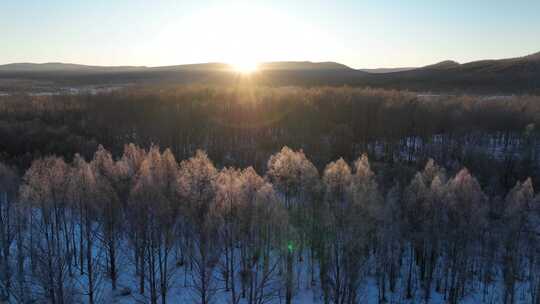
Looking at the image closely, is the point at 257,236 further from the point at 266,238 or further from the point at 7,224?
the point at 7,224

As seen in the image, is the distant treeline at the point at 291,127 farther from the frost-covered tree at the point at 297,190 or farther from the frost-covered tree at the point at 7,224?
the frost-covered tree at the point at 7,224

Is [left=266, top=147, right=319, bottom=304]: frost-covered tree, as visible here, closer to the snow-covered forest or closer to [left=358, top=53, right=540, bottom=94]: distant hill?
the snow-covered forest

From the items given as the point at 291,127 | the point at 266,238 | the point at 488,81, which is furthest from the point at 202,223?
the point at 488,81

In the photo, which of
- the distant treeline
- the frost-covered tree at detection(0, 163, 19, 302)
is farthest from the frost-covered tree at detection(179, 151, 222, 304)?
the distant treeline

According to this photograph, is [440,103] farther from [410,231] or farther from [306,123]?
[410,231]

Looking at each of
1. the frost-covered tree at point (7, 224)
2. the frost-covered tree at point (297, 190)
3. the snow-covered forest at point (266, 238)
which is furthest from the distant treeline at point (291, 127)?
the snow-covered forest at point (266, 238)

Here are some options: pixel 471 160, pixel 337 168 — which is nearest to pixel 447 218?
pixel 337 168
